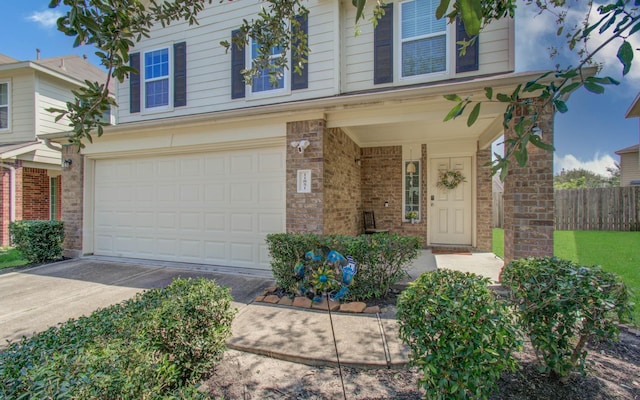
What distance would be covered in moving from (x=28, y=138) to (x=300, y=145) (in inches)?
398

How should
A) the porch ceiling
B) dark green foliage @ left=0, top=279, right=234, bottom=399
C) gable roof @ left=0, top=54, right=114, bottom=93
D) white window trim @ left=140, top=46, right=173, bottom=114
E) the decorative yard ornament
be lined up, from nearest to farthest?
dark green foliage @ left=0, top=279, right=234, bottom=399 < the porch ceiling < the decorative yard ornament < white window trim @ left=140, top=46, right=173, bottom=114 < gable roof @ left=0, top=54, right=114, bottom=93

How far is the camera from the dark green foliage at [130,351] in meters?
1.31

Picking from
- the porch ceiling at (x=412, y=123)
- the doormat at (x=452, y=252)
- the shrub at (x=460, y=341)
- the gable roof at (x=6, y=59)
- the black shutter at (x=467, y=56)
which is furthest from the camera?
the gable roof at (x=6, y=59)

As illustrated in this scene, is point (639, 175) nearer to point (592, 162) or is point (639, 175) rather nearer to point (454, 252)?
point (454, 252)

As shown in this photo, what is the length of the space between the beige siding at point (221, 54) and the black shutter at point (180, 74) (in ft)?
0.36

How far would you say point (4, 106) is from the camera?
970 cm

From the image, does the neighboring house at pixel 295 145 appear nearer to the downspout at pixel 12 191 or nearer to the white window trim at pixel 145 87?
the white window trim at pixel 145 87

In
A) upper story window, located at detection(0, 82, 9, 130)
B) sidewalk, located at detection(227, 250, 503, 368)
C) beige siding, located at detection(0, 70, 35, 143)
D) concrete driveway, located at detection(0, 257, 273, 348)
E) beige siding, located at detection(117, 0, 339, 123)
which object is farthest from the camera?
upper story window, located at detection(0, 82, 9, 130)

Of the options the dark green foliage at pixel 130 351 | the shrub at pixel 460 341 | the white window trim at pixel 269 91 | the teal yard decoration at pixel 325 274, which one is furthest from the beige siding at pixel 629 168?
the dark green foliage at pixel 130 351

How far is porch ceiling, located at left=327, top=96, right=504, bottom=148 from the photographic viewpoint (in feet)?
15.1

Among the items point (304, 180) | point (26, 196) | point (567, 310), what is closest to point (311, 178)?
point (304, 180)

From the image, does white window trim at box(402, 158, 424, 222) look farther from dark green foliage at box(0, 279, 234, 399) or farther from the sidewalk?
dark green foliage at box(0, 279, 234, 399)

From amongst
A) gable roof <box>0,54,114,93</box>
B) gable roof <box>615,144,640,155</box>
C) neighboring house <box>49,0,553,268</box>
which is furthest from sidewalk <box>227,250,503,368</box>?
gable roof <box>615,144,640,155</box>

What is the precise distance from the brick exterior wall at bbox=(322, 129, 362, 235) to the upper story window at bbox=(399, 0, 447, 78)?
196 centimetres
